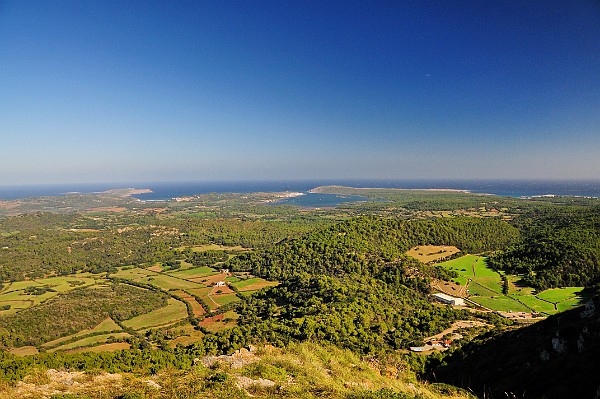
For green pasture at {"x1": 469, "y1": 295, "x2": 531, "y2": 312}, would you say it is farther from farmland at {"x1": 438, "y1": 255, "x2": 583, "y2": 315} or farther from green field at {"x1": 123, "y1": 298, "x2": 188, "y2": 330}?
green field at {"x1": 123, "y1": 298, "x2": 188, "y2": 330}

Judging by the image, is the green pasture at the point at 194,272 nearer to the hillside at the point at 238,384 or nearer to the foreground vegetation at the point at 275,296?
the foreground vegetation at the point at 275,296

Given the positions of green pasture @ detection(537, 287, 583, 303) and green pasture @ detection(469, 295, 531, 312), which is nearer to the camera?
green pasture @ detection(469, 295, 531, 312)

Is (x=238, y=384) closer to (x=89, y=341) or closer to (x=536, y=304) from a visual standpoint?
(x=89, y=341)

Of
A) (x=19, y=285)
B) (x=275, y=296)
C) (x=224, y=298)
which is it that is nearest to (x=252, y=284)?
(x=224, y=298)

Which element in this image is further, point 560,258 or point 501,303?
point 560,258

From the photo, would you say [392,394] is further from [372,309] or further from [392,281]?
[392,281]

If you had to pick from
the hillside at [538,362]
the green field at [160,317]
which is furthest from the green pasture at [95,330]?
the hillside at [538,362]

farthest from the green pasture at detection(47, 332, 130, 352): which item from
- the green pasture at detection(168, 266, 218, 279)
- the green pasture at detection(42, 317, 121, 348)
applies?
the green pasture at detection(168, 266, 218, 279)
